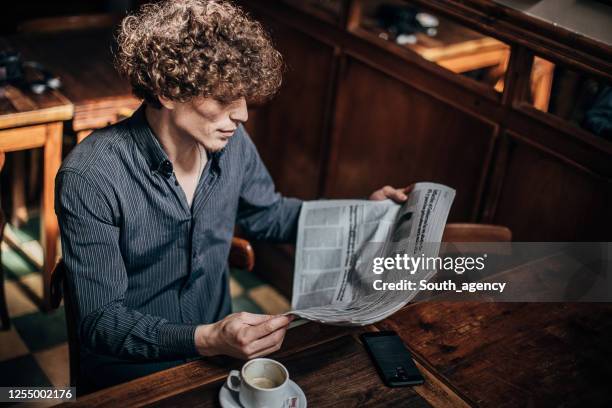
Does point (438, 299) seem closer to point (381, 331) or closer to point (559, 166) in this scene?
point (381, 331)

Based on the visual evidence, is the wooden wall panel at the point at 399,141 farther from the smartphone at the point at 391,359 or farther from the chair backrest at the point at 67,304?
the chair backrest at the point at 67,304

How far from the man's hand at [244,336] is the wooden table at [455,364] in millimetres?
30

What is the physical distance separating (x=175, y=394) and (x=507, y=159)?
119 cm

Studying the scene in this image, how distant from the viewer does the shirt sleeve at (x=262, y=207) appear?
1750 millimetres

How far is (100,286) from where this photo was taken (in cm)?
136

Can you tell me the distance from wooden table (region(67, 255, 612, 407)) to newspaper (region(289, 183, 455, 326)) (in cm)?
10

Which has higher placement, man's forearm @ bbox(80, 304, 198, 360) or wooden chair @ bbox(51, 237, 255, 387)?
man's forearm @ bbox(80, 304, 198, 360)

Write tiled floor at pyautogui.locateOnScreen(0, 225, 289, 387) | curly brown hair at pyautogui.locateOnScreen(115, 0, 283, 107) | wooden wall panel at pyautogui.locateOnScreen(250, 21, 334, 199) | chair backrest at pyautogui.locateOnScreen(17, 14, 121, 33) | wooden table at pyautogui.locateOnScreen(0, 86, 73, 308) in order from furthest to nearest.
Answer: chair backrest at pyautogui.locateOnScreen(17, 14, 121, 33)
wooden wall panel at pyautogui.locateOnScreen(250, 21, 334, 199)
tiled floor at pyautogui.locateOnScreen(0, 225, 289, 387)
wooden table at pyautogui.locateOnScreen(0, 86, 73, 308)
curly brown hair at pyautogui.locateOnScreen(115, 0, 283, 107)

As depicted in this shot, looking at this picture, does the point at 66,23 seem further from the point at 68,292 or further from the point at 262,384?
the point at 262,384

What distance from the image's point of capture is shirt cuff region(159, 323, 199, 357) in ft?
4.22

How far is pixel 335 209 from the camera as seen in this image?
63.2 inches

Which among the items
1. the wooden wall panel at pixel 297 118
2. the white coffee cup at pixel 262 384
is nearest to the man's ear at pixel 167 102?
the white coffee cup at pixel 262 384

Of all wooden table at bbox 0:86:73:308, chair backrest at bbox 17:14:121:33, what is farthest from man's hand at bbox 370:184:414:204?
chair backrest at bbox 17:14:121:33

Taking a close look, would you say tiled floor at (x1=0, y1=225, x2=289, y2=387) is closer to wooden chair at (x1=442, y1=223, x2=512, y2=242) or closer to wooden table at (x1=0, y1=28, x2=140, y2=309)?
wooden table at (x1=0, y1=28, x2=140, y2=309)
